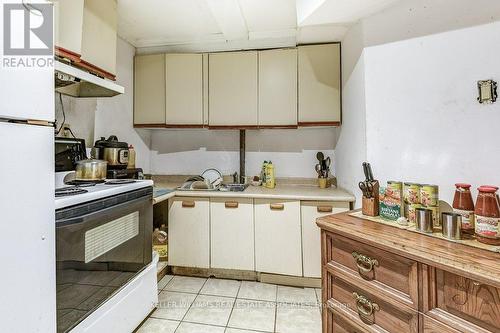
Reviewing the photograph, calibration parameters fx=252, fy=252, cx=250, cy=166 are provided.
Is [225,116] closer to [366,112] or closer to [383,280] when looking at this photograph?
[366,112]

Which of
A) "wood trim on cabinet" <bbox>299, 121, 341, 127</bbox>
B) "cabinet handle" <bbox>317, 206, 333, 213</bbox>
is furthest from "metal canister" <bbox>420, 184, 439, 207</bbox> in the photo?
"wood trim on cabinet" <bbox>299, 121, 341, 127</bbox>

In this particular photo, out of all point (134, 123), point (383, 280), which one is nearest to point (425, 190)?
point (383, 280)

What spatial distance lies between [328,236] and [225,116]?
1601 millimetres

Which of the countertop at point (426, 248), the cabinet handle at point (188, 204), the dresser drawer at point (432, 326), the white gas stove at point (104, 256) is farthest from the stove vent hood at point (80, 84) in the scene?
the dresser drawer at point (432, 326)

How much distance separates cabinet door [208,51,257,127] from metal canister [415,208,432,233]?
5.27 feet

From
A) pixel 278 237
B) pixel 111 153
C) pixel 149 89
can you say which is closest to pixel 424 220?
pixel 278 237

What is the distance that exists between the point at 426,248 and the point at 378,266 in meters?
0.20

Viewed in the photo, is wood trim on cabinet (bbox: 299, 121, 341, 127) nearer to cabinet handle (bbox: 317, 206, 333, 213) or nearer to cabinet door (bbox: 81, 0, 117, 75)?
cabinet handle (bbox: 317, 206, 333, 213)

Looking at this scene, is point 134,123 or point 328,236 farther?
point 134,123

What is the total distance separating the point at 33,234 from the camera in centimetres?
90

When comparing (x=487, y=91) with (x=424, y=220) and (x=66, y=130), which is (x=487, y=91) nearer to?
(x=424, y=220)

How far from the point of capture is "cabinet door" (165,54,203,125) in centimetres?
252

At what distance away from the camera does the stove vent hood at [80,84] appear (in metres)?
1.29

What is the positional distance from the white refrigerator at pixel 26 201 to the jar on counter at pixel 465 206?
67.3 inches
